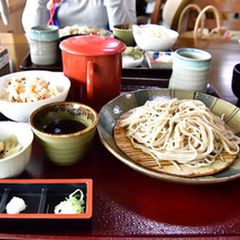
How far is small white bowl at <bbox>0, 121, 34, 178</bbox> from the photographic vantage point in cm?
59

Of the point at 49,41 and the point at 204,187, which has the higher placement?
the point at 49,41

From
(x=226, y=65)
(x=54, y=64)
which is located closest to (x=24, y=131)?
A: (x=54, y=64)

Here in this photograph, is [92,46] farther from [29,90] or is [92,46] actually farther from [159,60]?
[159,60]

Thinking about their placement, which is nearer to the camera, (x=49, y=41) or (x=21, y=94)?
(x=21, y=94)

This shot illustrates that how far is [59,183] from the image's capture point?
57 cm

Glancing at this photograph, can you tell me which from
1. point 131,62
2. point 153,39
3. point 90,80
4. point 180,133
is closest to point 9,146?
point 90,80

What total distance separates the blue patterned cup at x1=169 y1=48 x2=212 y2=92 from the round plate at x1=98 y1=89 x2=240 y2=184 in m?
0.03

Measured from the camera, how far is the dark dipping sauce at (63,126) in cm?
68

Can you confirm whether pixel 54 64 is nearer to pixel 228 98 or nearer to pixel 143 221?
pixel 228 98

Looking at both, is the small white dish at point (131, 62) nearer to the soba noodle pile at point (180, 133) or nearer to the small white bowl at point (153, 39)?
the small white bowl at point (153, 39)

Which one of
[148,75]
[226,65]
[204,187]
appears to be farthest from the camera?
[226,65]

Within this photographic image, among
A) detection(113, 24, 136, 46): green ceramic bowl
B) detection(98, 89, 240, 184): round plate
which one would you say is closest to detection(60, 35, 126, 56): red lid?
detection(98, 89, 240, 184): round plate

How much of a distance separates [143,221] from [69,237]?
135mm

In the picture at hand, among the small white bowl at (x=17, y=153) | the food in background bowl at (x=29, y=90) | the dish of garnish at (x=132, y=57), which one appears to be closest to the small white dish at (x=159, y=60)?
the dish of garnish at (x=132, y=57)
